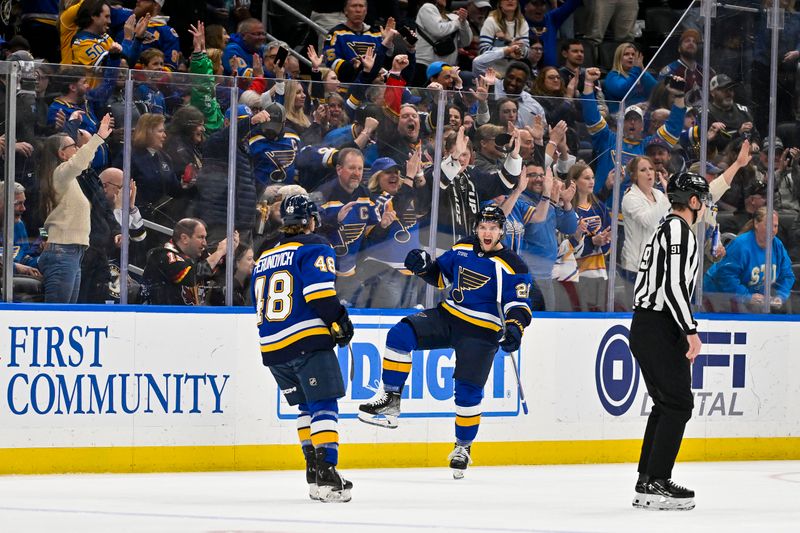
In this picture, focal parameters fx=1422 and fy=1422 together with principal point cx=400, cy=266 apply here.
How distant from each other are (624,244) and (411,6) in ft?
11.7

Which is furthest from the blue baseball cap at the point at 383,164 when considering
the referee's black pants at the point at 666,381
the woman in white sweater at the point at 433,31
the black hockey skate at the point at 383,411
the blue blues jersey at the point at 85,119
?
the referee's black pants at the point at 666,381

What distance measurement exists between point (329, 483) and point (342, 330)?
0.74 m

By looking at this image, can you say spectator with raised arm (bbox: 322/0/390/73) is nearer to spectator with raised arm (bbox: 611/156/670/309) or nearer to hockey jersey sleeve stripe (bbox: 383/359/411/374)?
spectator with raised arm (bbox: 611/156/670/309)

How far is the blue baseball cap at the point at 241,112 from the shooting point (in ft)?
27.6

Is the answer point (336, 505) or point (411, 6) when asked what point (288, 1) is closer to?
point (411, 6)

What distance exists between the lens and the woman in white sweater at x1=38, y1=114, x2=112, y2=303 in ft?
25.9

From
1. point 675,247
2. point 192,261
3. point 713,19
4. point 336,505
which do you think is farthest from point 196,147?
point 713,19

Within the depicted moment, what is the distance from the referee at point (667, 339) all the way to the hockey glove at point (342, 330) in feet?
4.35

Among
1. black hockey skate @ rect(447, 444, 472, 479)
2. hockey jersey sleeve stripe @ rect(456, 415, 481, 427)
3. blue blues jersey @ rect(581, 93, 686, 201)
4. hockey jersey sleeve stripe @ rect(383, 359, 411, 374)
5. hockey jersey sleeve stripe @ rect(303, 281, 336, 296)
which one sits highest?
blue blues jersey @ rect(581, 93, 686, 201)

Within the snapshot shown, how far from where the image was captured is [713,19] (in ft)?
32.5

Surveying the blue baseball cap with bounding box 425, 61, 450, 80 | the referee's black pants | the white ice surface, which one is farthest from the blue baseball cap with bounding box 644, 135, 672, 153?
the referee's black pants

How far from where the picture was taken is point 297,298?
6.85 meters

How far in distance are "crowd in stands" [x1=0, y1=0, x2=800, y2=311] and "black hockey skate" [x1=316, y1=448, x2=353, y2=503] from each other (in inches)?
77.4

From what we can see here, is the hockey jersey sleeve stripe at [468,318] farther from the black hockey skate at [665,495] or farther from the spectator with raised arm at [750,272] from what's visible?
the spectator with raised arm at [750,272]
